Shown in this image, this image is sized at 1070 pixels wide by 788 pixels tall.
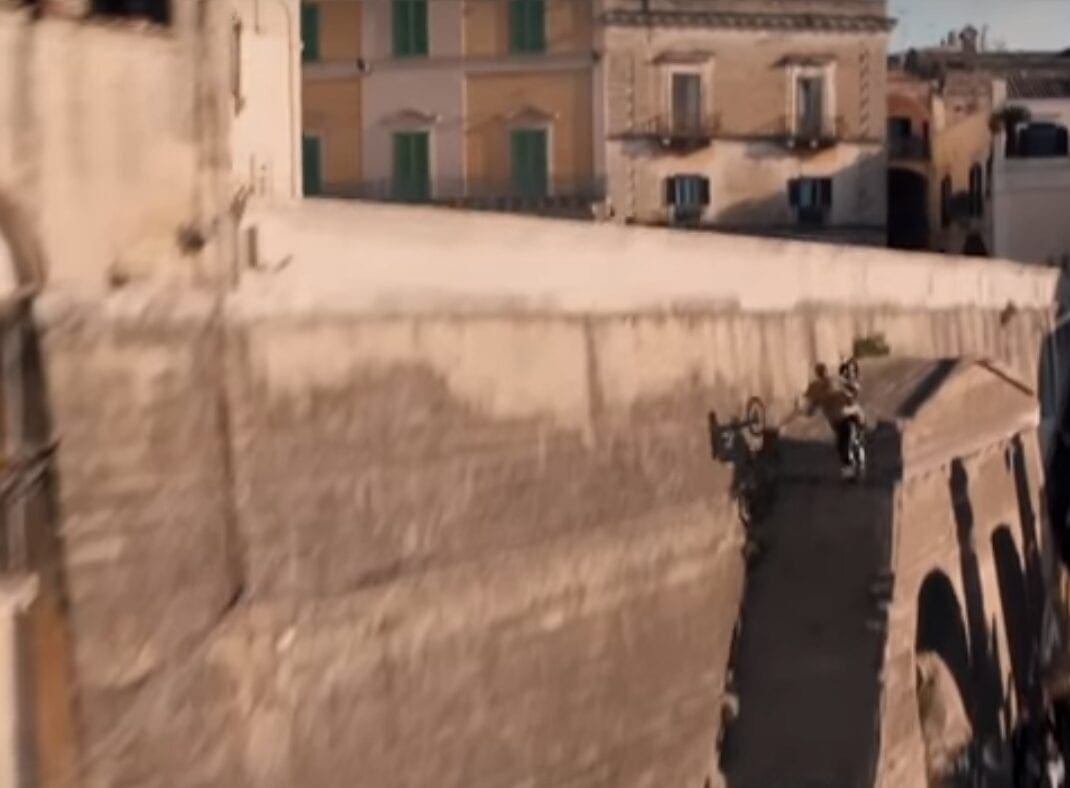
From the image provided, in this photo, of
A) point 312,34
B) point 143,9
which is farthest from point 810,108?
point 143,9

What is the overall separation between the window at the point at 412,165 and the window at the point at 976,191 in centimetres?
921

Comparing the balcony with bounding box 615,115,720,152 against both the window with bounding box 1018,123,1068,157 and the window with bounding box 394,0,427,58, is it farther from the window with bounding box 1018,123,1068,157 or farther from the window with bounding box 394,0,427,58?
the window with bounding box 1018,123,1068,157

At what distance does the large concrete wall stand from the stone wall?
1 cm

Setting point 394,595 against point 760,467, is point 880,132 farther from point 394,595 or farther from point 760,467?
point 394,595

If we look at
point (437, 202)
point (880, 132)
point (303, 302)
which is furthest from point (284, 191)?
point (880, 132)

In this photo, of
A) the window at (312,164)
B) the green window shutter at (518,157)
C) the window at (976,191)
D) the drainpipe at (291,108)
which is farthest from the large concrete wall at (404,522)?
the window at (976,191)

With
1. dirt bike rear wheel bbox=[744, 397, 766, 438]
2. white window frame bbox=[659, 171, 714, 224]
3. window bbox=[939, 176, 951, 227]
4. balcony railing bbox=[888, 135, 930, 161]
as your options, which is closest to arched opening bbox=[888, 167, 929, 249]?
balcony railing bbox=[888, 135, 930, 161]

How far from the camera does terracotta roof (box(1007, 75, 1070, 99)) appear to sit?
29922 millimetres

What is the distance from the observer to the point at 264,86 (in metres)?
9.75

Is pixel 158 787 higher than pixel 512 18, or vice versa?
pixel 512 18

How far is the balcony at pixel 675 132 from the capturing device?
2494 centimetres

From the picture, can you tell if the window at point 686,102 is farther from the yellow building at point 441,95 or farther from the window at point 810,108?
the yellow building at point 441,95

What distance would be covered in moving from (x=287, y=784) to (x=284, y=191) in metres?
3.19

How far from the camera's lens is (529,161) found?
78.8 ft
